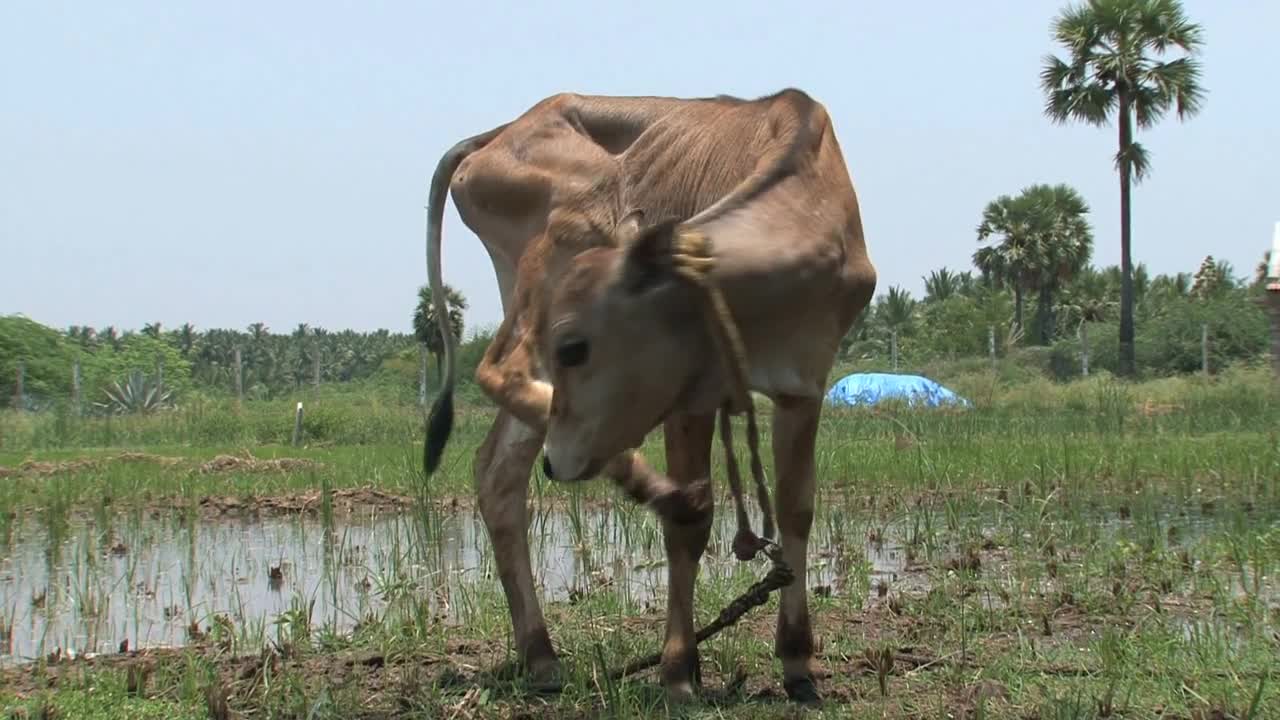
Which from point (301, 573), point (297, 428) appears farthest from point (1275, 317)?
point (301, 573)

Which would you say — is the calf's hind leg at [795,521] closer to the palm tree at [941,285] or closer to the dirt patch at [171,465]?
the dirt patch at [171,465]

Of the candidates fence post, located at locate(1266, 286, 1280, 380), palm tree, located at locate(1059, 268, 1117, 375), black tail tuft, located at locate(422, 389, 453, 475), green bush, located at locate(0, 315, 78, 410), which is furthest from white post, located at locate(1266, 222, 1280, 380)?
palm tree, located at locate(1059, 268, 1117, 375)

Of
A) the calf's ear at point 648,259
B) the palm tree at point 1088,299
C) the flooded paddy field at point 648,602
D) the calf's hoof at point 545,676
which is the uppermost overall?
the palm tree at point 1088,299

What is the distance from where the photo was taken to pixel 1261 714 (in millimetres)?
3600

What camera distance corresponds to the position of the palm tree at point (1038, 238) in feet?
151

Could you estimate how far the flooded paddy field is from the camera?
407cm

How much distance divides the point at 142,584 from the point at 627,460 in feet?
12.5

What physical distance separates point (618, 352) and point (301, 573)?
12.5ft

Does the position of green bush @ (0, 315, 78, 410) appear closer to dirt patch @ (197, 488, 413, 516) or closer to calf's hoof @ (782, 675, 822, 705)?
dirt patch @ (197, 488, 413, 516)

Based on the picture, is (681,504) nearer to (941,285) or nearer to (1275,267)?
(1275,267)

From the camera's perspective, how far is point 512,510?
16.1ft

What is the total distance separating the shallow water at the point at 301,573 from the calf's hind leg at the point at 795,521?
1.41 meters

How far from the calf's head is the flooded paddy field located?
0.81m

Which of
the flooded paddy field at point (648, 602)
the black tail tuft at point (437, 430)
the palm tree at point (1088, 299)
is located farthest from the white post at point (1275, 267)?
→ the palm tree at point (1088, 299)
